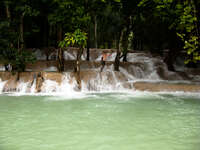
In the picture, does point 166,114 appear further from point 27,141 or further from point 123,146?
point 27,141

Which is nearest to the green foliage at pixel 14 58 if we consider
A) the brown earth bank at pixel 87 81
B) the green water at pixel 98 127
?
the brown earth bank at pixel 87 81

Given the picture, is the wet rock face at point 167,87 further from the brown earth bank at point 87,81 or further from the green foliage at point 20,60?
the green foliage at point 20,60

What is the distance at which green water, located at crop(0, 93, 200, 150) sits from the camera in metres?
4.17

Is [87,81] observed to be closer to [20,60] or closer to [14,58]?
[20,60]

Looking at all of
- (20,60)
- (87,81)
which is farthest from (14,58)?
(87,81)

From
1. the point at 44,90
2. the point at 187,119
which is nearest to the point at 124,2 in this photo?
the point at 44,90

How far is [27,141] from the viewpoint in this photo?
4309 mm

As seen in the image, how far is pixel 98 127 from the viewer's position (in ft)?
17.4

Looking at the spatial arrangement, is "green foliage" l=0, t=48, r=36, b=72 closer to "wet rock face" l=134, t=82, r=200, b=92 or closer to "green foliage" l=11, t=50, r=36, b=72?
"green foliage" l=11, t=50, r=36, b=72

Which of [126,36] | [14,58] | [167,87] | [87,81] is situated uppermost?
[126,36]

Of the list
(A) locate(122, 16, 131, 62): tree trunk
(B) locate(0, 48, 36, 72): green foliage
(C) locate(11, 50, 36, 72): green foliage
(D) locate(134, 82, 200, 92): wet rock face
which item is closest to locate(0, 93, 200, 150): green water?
(D) locate(134, 82, 200, 92): wet rock face

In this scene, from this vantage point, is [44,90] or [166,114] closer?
[166,114]

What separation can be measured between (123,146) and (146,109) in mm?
3645

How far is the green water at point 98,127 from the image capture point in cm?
417
